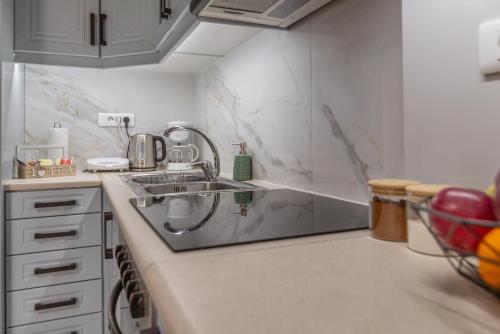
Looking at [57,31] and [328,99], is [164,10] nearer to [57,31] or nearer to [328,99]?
[57,31]

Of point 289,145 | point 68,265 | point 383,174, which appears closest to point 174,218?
point 383,174

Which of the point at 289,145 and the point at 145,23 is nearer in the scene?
the point at 289,145

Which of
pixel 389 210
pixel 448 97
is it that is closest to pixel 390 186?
pixel 389 210

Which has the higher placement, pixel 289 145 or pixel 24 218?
pixel 289 145

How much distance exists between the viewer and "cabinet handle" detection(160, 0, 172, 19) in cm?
171

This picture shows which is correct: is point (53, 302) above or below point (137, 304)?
below

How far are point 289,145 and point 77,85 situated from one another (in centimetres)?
161

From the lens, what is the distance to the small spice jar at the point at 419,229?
0.56 meters

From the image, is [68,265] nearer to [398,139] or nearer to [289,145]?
[289,145]

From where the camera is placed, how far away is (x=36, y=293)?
163 cm

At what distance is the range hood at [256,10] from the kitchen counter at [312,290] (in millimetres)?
787

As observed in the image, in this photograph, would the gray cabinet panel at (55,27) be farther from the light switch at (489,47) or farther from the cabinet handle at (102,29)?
the light switch at (489,47)

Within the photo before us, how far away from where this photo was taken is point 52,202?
1.66 meters

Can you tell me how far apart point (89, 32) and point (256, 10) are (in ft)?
4.42
